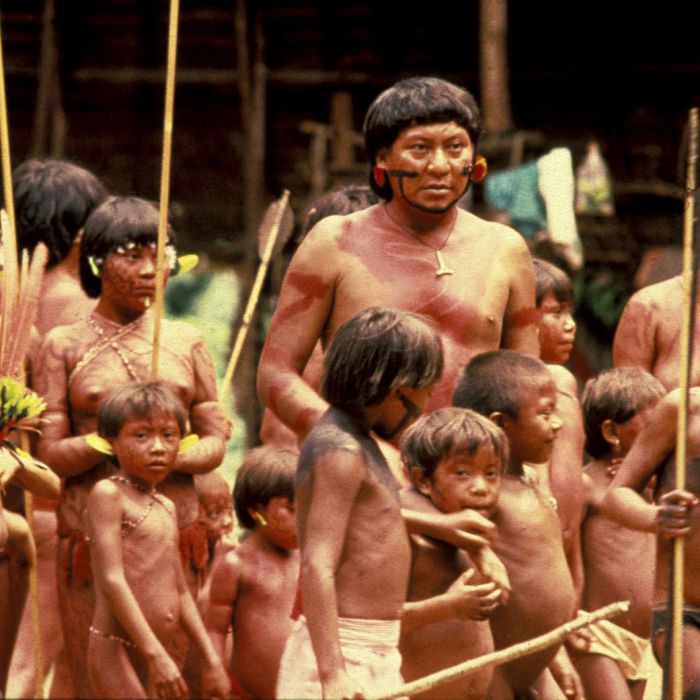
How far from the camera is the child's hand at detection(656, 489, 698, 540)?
6.54 metres

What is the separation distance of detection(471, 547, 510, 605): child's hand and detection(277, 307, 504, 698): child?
21 cm

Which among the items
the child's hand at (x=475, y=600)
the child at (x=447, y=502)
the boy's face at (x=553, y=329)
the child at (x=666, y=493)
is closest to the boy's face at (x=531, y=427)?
the child at (x=447, y=502)

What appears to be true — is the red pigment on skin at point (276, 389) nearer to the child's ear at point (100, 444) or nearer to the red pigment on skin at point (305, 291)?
the red pigment on skin at point (305, 291)

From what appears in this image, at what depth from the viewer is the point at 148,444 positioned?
7.59m

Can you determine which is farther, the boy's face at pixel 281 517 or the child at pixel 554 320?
the child at pixel 554 320

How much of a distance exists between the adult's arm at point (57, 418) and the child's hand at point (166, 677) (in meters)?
0.72

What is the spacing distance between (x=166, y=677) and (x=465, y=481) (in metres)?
1.51

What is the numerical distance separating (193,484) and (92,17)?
6.98 metres

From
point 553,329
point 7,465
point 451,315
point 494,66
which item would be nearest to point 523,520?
point 451,315

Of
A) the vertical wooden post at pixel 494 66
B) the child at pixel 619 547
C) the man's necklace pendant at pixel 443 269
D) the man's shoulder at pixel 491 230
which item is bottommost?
the child at pixel 619 547

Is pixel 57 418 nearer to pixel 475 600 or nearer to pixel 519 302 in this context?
pixel 519 302

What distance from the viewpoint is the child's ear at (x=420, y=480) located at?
6.43 meters

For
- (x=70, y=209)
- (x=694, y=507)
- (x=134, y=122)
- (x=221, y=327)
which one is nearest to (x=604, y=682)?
(x=694, y=507)

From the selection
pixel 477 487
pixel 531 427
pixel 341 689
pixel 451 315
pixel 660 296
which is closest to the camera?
pixel 341 689
